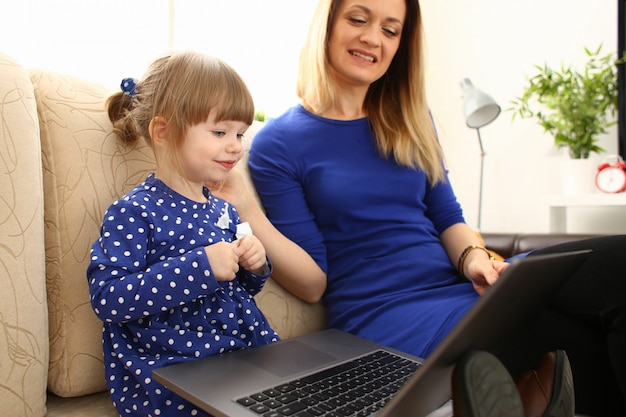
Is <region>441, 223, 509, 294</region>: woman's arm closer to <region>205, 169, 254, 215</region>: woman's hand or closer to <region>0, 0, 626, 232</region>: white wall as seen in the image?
<region>205, 169, 254, 215</region>: woman's hand

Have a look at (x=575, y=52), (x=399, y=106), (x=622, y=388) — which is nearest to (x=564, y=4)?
(x=575, y=52)

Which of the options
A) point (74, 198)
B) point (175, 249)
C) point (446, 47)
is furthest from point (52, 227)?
point (446, 47)

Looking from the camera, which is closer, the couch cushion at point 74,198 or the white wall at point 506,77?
the couch cushion at point 74,198

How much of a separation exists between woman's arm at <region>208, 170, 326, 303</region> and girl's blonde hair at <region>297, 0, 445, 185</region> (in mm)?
309

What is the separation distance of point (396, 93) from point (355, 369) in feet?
2.67

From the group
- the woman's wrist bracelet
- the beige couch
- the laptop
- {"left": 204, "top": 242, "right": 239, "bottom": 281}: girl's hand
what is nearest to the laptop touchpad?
the laptop

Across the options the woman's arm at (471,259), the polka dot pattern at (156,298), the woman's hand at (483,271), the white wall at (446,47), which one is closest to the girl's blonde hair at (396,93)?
the woman's arm at (471,259)

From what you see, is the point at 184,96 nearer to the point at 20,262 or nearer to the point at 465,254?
the point at 20,262

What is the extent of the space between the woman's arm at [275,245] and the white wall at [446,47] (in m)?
1.42

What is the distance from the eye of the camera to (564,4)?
248cm

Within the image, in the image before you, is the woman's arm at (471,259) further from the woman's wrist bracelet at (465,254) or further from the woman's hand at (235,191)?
the woman's hand at (235,191)

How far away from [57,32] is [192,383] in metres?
2.01

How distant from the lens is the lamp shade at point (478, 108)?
7.59 feet

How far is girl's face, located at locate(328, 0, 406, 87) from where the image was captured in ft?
3.92
